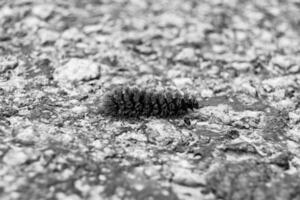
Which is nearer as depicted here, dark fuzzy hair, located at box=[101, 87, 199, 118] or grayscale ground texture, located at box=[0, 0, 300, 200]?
grayscale ground texture, located at box=[0, 0, 300, 200]

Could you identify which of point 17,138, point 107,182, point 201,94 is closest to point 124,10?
point 201,94

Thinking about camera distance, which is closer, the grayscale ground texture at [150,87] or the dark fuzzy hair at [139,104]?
the grayscale ground texture at [150,87]

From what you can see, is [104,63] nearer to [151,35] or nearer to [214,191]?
[151,35]

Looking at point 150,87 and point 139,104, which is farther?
point 150,87
